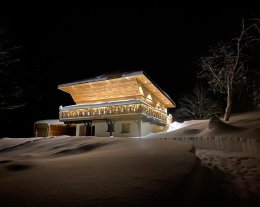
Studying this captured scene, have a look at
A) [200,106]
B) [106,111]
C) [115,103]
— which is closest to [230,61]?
[115,103]

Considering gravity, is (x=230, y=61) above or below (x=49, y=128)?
above

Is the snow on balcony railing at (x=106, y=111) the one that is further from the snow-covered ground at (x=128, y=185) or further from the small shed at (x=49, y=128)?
the snow-covered ground at (x=128, y=185)

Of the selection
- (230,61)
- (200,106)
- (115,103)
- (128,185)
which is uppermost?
(230,61)

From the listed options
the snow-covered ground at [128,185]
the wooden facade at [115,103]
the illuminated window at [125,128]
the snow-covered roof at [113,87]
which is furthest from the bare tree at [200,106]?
the snow-covered ground at [128,185]

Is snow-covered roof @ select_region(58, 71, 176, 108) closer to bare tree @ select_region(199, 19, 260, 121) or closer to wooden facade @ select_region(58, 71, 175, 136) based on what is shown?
wooden facade @ select_region(58, 71, 175, 136)

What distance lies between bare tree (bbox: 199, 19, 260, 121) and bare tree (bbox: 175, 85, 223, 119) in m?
15.5

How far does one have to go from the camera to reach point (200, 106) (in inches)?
1567

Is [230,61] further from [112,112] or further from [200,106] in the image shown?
[200,106]

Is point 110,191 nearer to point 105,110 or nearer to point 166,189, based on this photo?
point 166,189

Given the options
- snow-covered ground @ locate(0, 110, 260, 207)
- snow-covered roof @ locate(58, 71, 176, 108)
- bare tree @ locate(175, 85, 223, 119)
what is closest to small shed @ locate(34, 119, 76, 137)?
snow-covered roof @ locate(58, 71, 176, 108)

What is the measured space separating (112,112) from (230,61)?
13510 millimetres

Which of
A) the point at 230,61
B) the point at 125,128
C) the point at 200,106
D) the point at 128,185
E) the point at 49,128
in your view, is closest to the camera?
the point at 128,185

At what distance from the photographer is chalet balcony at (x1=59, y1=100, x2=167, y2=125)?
21234 millimetres

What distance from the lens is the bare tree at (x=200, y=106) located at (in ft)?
128
